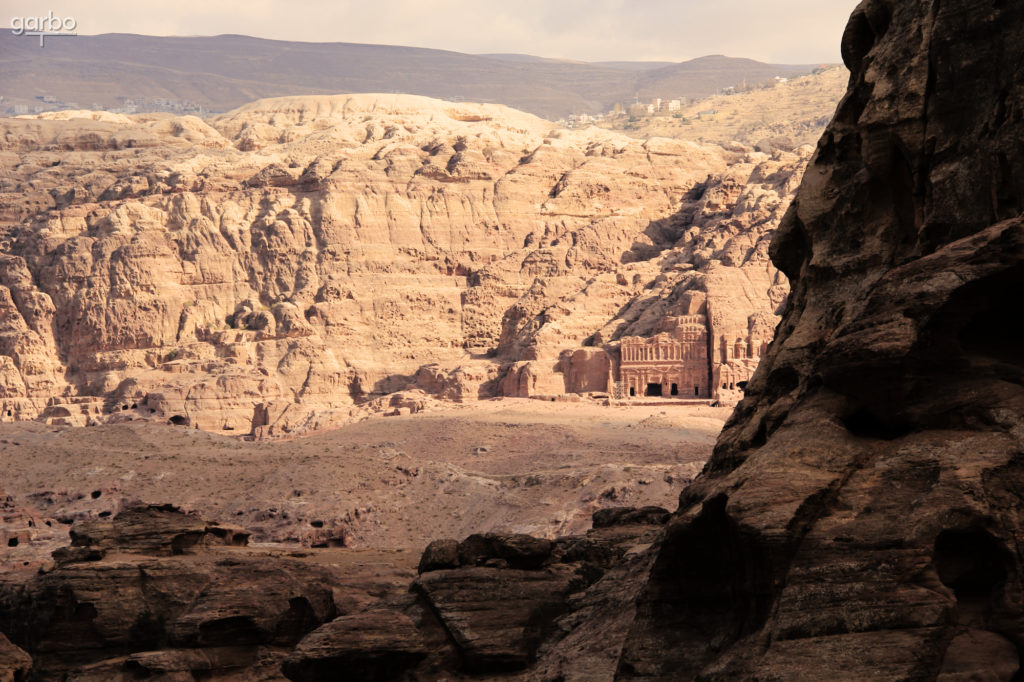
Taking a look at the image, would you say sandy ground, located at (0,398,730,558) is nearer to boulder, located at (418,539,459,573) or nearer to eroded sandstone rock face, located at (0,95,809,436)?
eroded sandstone rock face, located at (0,95,809,436)

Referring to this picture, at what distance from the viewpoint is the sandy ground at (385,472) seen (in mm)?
54344

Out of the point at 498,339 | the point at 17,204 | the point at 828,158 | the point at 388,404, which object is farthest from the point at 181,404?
the point at 828,158

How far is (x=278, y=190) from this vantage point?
4264 inches

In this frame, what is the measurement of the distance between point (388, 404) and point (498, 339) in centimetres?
Result: 1613

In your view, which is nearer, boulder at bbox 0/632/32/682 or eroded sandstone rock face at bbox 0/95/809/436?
boulder at bbox 0/632/32/682

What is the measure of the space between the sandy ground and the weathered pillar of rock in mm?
28350

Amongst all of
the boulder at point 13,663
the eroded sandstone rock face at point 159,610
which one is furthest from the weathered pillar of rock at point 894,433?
the boulder at point 13,663

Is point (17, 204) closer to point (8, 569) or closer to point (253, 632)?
point (8, 569)

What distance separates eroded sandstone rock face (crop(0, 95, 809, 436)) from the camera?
88500mm

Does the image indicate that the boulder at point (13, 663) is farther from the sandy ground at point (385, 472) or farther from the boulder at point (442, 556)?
the sandy ground at point (385, 472)

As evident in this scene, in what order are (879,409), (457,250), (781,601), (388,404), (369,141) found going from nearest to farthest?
(781,601), (879,409), (388,404), (457,250), (369,141)

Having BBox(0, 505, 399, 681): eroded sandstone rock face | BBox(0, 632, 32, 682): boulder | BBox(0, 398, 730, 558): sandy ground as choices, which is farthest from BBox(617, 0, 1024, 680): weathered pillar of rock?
BBox(0, 398, 730, 558): sandy ground

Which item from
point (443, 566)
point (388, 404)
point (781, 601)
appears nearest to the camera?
point (781, 601)

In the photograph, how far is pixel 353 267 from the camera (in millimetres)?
102688
